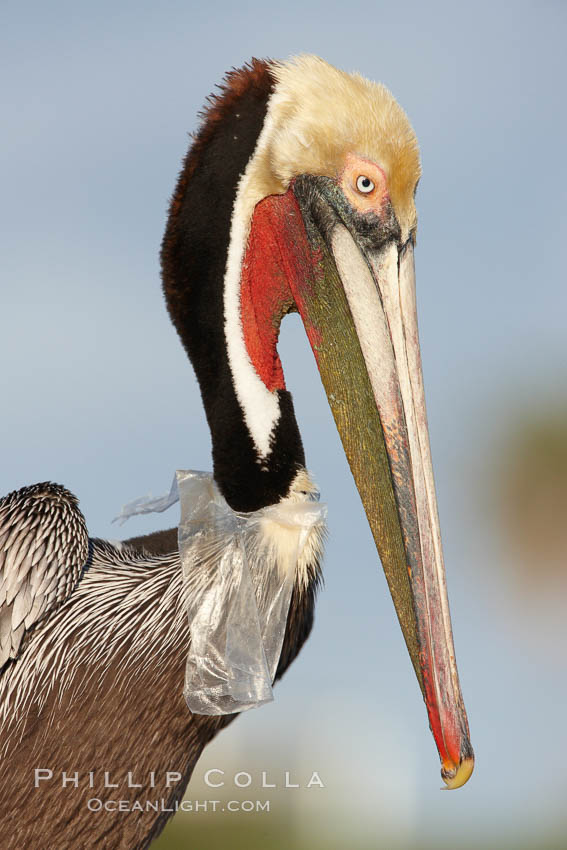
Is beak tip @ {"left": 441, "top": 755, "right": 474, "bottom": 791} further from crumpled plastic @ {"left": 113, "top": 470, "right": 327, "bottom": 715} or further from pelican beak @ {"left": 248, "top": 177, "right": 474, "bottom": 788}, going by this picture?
crumpled plastic @ {"left": 113, "top": 470, "right": 327, "bottom": 715}

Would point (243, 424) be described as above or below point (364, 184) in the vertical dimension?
below

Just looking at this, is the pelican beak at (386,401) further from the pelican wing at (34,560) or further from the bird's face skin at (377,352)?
the pelican wing at (34,560)

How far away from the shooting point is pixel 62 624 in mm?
3355

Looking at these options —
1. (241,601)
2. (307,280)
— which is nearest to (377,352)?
(307,280)

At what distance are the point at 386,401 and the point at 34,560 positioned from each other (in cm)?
122

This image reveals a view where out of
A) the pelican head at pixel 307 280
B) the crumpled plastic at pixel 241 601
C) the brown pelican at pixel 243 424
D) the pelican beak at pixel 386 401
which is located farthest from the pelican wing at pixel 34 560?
the pelican beak at pixel 386 401

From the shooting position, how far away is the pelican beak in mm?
3012

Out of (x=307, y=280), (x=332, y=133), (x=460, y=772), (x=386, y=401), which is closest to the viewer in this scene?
(x=460, y=772)

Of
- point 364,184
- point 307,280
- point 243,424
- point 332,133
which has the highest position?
point 332,133

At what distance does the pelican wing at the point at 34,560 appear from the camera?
3316 millimetres

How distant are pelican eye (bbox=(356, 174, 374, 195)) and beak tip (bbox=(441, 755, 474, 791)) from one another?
1701 mm

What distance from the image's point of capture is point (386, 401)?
315 centimetres

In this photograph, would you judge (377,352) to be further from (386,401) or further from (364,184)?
(364,184)

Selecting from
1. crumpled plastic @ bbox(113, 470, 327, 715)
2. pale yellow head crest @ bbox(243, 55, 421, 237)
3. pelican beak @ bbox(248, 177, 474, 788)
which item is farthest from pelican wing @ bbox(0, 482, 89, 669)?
pale yellow head crest @ bbox(243, 55, 421, 237)
